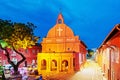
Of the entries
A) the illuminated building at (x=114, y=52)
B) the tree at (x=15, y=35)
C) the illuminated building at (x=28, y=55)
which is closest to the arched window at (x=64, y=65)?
the tree at (x=15, y=35)

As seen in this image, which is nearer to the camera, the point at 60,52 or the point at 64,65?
the point at 60,52

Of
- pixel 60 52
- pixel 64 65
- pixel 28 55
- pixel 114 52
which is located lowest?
pixel 64 65

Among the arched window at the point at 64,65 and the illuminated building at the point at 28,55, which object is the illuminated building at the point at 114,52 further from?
the illuminated building at the point at 28,55

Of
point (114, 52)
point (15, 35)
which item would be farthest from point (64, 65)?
point (114, 52)

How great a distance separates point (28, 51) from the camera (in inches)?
2638

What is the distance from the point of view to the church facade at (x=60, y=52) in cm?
4862

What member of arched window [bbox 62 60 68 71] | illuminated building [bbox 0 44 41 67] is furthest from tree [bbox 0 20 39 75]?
illuminated building [bbox 0 44 41 67]

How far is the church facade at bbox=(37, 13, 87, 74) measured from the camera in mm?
48625

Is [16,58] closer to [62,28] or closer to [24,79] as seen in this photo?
[62,28]

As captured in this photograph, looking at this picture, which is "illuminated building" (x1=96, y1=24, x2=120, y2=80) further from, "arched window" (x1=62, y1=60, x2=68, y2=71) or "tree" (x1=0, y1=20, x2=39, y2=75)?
"arched window" (x1=62, y1=60, x2=68, y2=71)

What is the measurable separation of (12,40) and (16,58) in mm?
25678

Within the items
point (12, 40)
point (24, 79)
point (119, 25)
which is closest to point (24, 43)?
point (12, 40)

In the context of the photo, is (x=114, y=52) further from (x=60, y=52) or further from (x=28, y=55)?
(x=28, y=55)

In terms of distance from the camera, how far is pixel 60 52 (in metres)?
48.8
